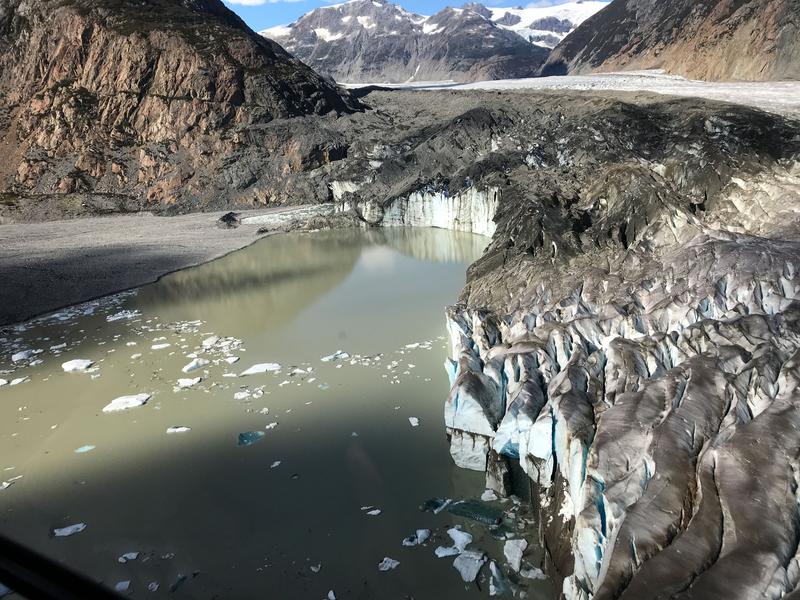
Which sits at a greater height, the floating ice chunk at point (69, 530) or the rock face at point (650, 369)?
the rock face at point (650, 369)

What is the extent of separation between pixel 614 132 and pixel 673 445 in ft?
68.1

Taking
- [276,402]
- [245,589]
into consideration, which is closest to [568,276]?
[276,402]

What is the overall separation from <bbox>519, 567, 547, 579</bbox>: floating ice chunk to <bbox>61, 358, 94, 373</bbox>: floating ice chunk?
394 inches

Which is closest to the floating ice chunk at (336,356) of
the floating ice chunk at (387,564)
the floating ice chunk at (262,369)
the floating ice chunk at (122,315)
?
the floating ice chunk at (262,369)

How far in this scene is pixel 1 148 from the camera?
34.9 metres

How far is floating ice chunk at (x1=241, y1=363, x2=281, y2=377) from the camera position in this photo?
11.3 m

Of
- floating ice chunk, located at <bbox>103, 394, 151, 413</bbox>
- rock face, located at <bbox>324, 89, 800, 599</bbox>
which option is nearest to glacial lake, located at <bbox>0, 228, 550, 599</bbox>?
floating ice chunk, located at <bbox>103, 394, 151, 413</bbox>

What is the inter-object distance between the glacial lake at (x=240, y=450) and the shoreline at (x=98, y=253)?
186 centimetres

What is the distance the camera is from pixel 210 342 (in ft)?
43.2

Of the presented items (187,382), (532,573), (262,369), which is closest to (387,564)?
(532,573)

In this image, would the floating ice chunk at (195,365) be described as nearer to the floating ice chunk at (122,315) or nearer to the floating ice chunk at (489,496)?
the floating ice chunk at (122,315)

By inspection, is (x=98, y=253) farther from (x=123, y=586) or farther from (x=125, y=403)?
(x=123, y=586)

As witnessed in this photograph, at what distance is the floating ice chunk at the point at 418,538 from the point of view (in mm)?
6434

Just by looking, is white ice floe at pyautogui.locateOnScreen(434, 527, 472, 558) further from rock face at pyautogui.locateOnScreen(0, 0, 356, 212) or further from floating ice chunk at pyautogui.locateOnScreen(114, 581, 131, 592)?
rock face at pyautogui.locateOnScreen(0, 0, 356, 212)
